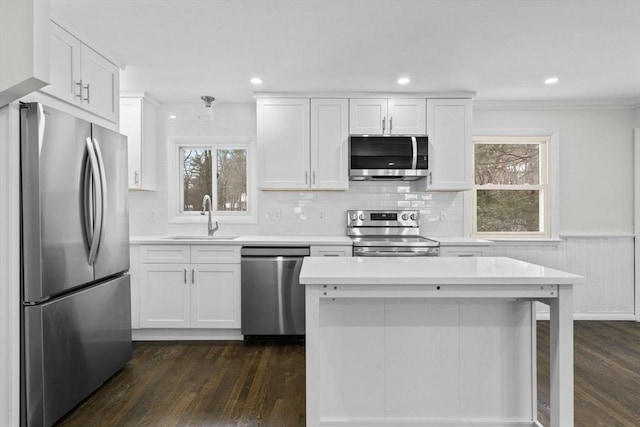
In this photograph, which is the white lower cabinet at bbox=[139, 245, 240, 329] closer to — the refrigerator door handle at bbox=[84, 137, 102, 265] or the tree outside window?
the tree outside window

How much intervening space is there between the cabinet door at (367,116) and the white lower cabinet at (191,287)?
5.47 feet

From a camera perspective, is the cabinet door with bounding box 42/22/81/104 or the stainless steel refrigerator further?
the cabinet door with bounding box 42/22/81/104

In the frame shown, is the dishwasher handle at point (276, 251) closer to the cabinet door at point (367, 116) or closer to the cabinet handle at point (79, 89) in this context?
the cabinet door at point (367, 116)

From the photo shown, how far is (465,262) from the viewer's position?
6.98ft

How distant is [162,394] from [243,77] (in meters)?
2.54

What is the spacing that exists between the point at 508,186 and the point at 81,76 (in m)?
4.13

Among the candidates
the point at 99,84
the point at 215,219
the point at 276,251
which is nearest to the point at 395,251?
the point at 276,251

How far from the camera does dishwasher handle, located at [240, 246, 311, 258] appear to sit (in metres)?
3.48

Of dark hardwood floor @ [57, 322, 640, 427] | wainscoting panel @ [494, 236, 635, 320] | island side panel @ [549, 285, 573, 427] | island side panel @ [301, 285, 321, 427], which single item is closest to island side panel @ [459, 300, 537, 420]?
island side panel @ [549, 285, 573, 427]

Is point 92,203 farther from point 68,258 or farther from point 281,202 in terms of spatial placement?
point 281,202

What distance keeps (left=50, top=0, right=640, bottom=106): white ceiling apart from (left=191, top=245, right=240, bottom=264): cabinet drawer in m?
1.51

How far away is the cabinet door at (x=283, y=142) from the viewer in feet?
12.6

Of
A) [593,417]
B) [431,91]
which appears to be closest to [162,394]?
[593,417]

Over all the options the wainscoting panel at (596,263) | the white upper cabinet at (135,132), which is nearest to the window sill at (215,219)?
the white upper cabinet at (135,132)
